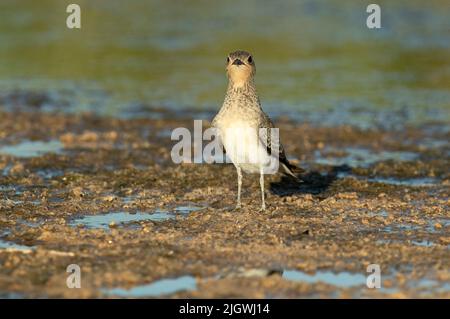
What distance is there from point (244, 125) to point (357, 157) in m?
4.71

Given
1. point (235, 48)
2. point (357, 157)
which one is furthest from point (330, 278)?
point (235, 48)

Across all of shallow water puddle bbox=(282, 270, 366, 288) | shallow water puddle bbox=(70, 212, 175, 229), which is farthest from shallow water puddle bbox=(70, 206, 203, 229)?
shallow water puddle bbox=(282, 270, 366, 288)

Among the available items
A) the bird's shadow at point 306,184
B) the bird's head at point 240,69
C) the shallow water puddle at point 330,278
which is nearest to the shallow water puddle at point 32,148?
the bird's shadow at point 306,184

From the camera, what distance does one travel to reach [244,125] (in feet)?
30.8

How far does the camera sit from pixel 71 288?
7250 mm

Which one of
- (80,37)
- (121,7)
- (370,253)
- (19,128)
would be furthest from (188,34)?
(370,253)

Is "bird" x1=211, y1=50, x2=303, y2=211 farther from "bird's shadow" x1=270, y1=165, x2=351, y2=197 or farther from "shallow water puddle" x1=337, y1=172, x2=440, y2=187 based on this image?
"shallow water puddle" x1=337, y1=172, x2=440, y2=187

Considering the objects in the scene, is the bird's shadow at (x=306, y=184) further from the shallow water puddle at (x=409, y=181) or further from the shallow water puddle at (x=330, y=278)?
the shallow water puddle at (x=330, y=278)

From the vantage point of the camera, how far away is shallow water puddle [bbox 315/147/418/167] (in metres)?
13.4

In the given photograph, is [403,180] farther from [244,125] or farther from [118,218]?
[118,218]

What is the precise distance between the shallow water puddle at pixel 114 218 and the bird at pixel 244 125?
1.03 metres

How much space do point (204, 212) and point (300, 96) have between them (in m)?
9.09

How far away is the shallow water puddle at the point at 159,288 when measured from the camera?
23.6 ft
